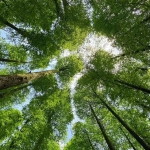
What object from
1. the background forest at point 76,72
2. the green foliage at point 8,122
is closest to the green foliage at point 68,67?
the background forest at point 76,72

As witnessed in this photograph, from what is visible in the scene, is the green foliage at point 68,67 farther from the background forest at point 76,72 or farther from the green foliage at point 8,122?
the green foliage at point 8,122

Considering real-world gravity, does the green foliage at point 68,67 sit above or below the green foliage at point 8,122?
above

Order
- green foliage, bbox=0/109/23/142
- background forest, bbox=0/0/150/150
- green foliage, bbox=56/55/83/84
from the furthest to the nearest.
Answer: green foliage, bbox=56/55/83/84 < green foliage, bbox=0/109/23/142 < background forest, bbox=0/0/150/150

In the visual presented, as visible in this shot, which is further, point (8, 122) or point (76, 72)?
point (76, 72)

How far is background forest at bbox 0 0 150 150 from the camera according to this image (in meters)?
9.28

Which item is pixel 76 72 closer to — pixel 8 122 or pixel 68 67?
pixel 68 67

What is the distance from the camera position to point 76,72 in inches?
602

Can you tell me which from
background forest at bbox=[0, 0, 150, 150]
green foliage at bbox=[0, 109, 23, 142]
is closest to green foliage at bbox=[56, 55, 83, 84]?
background forest at bbox=[0, 0, 150, 150]

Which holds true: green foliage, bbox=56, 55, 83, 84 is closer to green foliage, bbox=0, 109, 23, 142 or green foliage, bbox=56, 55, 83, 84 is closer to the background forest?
the background forest

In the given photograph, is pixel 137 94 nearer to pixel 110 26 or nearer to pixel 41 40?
pixel 110 26

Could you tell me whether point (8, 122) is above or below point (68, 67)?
below

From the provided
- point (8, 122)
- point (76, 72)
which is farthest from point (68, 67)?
point (8, 122)

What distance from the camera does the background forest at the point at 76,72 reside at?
928cm

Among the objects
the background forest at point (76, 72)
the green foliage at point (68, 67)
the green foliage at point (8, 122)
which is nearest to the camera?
the background forest at point (76, 72)
